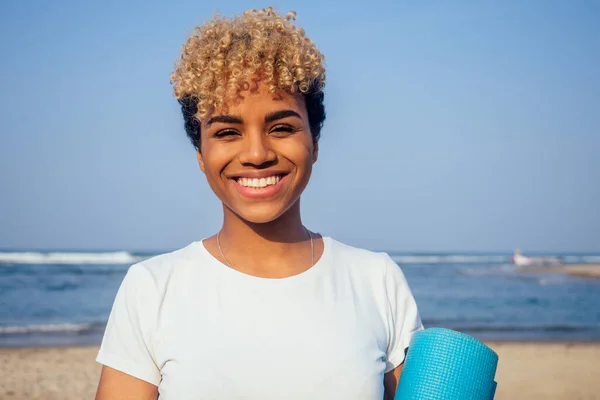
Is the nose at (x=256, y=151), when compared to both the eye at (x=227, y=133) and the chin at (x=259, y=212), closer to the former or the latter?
the eye at (x=227, y=133)

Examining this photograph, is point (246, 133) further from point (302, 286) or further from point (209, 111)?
point (302, 286)

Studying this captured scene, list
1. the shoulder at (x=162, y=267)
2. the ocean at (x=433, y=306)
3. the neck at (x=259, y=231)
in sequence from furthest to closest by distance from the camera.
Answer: the ocean at (x=433, y=306)
the neck at (x=259, y=231)
the shoulder at (x=162, y=267)

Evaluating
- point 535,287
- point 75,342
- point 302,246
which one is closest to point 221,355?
point 302,246

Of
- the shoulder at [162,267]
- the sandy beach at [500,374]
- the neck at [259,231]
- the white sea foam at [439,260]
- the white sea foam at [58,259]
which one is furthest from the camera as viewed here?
the white sea foam at [439,260]

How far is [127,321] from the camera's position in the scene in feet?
6.33

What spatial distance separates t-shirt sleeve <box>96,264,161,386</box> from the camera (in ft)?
Answer: 6.27

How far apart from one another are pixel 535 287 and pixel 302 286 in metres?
26.2

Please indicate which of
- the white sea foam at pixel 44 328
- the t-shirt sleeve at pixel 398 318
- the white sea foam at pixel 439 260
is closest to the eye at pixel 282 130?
the t-shirt sleeve at pixel 398 318

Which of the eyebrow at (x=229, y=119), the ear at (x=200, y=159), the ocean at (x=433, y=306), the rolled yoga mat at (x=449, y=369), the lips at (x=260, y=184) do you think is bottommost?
the ocean at (x=433, y=306)

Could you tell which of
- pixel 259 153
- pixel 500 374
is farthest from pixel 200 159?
pixel 500 374

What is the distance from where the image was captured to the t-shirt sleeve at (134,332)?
1.91 m

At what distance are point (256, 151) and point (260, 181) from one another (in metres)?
0.10

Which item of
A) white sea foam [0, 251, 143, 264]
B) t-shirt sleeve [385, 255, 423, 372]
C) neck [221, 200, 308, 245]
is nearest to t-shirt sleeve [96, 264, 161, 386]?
neck [221, 200, 308, 245]

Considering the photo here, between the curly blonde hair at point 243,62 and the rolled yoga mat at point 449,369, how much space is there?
834 mm
